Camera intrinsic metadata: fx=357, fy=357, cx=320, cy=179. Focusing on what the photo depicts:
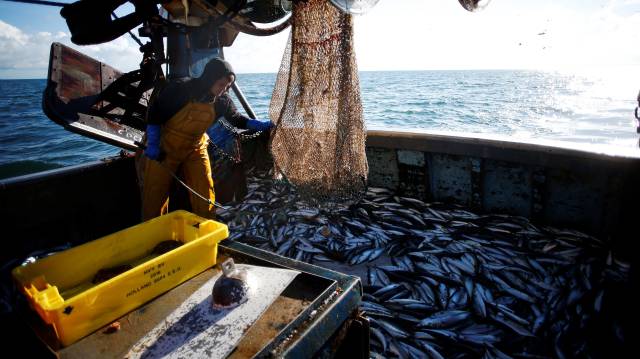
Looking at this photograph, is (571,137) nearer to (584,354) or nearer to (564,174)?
(564,174)

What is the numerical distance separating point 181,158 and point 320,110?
5.55 ft

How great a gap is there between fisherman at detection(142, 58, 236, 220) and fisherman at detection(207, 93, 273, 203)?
62 centimetres

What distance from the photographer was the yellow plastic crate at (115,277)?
1.60 meters

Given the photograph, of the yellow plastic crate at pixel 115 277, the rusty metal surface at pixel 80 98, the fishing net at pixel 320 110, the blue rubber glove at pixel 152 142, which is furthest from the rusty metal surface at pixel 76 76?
the yellow plastic crate at pixel 115 277

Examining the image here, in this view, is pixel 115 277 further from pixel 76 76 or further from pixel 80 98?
pixel 76 76

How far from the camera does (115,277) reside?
1.71 m

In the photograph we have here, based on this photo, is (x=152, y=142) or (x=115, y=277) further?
(x=152, y=142)

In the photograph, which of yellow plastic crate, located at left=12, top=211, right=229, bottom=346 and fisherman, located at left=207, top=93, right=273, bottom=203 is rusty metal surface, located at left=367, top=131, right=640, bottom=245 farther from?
yellow plastic crate, located at left=12, top=211, right=229, bottom=346

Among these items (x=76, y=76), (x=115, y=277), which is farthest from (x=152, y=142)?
(x=115, y=277)

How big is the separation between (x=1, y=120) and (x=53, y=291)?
34102 mm

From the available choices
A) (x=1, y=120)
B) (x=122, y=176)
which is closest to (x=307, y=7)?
(x=122, y=176)

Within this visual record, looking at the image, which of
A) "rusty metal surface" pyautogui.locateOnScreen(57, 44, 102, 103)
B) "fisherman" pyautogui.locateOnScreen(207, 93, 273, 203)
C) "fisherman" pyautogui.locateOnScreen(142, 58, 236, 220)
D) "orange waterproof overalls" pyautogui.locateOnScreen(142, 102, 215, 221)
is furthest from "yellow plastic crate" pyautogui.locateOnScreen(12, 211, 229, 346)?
"rusty metal surface" pyautogui.locateOnScreen(57, 44, 102, 103)

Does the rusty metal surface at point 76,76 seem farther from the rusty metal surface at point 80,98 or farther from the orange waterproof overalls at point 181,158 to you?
the orange waterproof overalls at point 181,158

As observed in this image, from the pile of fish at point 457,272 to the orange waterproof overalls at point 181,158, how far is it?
1.11 metres
